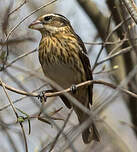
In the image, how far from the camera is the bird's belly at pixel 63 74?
462 centimetres

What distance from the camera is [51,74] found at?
4.67 meters

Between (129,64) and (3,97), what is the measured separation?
147 cm

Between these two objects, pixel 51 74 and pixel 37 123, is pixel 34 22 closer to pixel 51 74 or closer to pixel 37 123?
pixel 51 74

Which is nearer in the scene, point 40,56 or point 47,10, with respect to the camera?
point 40,56

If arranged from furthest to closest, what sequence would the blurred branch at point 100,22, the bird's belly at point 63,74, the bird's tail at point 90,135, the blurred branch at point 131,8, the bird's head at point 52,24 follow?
the blurred branch at point 100,22 → the bird's head at point 52,24 → the bird's tail at point 90,135 → the bird's belly at point 63,74 → the blurred branch at point 131,8

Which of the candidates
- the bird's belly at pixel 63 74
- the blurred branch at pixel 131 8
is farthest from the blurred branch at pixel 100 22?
the blurred branch at pixel 131 8

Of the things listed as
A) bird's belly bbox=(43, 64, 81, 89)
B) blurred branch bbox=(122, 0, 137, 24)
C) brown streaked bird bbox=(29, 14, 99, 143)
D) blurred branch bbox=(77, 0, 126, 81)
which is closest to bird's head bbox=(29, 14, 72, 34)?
brown streaked bird bbox=(29, 14, 99, 143)

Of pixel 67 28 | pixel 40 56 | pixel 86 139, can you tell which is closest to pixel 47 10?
pixel 67 28

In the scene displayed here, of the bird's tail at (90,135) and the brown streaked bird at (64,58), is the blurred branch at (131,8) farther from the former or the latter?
the bird's tail at (90,135)

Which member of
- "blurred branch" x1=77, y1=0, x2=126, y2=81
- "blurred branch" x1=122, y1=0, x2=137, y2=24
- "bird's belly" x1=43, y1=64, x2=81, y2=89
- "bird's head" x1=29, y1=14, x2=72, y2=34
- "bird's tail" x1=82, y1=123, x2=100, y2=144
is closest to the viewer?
"blurred branch" x1=122, y1=0, x2=137, y2=24

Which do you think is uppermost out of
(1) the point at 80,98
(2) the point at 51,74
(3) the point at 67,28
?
(3) the point at 67,28

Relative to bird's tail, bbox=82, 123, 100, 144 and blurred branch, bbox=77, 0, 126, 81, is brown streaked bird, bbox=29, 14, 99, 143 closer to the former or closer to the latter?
bird's tail, bbox=82, 123, 100, 144

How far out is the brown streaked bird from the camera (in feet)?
A: 15.2

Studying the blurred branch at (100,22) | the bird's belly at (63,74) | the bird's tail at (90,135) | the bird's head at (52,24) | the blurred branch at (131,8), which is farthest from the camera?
the blurred branch at (100,22)
